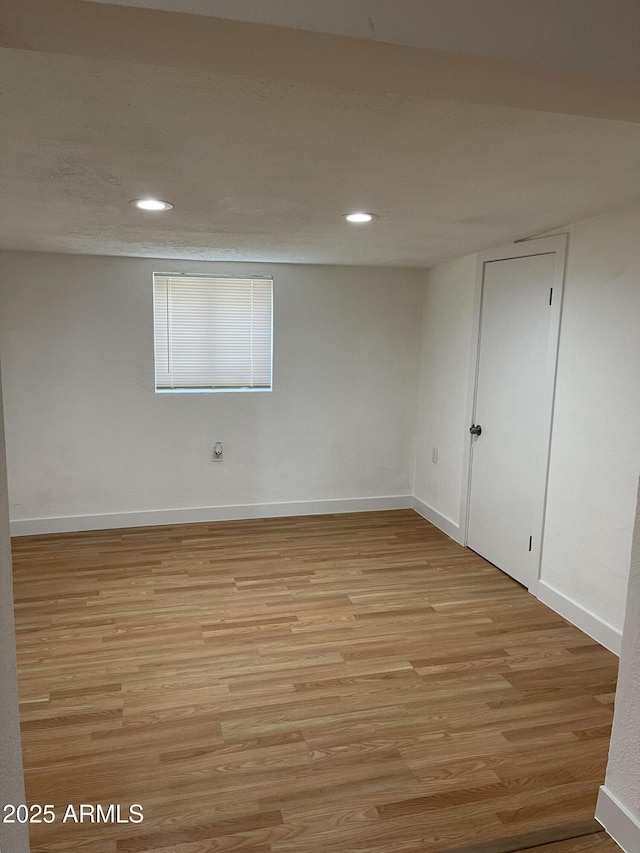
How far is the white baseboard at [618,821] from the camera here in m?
1.71

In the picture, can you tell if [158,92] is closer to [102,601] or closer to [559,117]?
[559,117]

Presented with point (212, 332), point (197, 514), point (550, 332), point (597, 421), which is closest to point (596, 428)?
point (597, 421)

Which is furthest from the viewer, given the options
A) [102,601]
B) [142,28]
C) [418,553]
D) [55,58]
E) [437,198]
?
[418,553]

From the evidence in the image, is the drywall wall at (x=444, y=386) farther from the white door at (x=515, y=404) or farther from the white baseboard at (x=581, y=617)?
the white baseboard at (x=581, y=617)

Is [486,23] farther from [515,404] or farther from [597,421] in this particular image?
[515,404]

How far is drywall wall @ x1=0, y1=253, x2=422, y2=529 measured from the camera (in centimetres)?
441

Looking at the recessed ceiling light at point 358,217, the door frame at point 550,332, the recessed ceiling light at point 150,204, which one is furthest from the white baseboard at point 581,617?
the recessed ceiling light at point 150,204

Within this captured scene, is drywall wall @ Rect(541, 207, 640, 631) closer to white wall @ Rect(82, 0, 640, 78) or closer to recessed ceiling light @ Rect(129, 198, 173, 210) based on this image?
white wall @ Rect(82, 0, 640, 78)

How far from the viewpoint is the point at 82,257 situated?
4379 millimetres

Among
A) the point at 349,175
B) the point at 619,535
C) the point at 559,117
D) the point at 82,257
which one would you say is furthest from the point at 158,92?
the point at 82,257

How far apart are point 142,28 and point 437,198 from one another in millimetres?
1725

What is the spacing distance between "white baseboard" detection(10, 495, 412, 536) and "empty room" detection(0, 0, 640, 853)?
2 cm

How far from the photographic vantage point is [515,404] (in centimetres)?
377

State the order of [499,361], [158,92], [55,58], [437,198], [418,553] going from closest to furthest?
[55,58]
[158,92]
[437,198]
[499,361]
[418,553]
